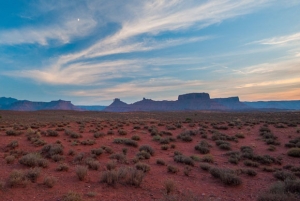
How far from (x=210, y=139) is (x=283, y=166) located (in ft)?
26.8

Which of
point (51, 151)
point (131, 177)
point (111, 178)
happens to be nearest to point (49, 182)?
point (111, 178)

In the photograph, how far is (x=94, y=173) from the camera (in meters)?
8.57

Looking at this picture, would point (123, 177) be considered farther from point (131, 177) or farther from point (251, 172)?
point (251, 172)

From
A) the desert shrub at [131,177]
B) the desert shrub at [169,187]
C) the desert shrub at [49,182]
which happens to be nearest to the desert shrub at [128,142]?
the desert shrub at [131,177]

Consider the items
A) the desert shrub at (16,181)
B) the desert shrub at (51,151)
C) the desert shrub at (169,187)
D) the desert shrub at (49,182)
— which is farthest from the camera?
the desert shrub at (51,151)

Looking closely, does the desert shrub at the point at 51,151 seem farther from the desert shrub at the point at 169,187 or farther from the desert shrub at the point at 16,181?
the desert shrub at the point at 169,187

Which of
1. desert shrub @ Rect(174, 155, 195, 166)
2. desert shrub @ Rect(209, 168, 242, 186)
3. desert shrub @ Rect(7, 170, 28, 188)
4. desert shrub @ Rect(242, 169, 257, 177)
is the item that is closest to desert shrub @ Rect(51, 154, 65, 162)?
desert shrub @ Rect(7, 170, 28, 188)

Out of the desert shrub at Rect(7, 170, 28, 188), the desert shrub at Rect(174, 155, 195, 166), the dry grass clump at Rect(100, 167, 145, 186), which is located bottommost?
the desert shrub at Rect(174, 155, 195, 166)

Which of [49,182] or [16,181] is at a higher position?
[16,181]

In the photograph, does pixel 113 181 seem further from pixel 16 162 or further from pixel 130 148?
pixel 130 148

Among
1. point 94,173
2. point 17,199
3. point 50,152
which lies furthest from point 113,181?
point 50,152

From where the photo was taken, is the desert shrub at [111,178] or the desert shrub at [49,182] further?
the desert shrub at [111,178]

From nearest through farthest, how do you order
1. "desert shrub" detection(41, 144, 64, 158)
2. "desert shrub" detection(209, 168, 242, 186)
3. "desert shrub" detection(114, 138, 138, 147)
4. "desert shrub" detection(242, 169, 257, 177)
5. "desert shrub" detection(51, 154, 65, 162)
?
"desert shrub" detection(209, 168, 242, 186), "desert shrub" detection(242, 169, 257, 177), "desert shrub" detection(51, 154, 65, 162), "desert shrub" detection(41, 144, 64, 158), "desert shrub" detection(114, 138, 138, 147)

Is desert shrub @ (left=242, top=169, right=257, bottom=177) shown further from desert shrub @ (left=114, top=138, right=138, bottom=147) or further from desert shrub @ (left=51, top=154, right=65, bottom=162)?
desert shrub @ (left=51, top=154, right=65, bottom=162)
